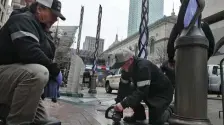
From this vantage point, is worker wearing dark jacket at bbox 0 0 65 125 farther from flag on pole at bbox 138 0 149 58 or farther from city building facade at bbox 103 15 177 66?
city building facade at bbox 103 15 177 66

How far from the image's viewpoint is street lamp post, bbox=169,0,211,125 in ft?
5.33

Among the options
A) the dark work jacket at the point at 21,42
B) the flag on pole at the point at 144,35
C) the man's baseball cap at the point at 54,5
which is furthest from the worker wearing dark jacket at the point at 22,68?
the flag on pole at the point at 144,35

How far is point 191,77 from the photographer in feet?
5.41

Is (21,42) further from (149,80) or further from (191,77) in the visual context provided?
(149,80)

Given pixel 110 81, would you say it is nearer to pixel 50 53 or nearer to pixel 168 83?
pixel 168 83

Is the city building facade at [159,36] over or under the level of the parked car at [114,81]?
over

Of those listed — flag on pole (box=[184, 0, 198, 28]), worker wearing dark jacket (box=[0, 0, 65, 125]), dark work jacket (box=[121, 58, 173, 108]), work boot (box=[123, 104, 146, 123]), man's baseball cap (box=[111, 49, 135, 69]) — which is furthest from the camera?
work boot (box=[123, 104, 146, 123])

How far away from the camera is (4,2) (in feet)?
145

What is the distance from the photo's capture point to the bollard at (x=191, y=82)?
162 centimetres

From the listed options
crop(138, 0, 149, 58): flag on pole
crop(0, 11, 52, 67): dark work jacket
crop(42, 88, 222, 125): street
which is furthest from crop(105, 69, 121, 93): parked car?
crop(0, 11, 52, 67): dark work jacket

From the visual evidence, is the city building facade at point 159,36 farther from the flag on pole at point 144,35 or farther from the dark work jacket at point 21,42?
the dark work jacket at point 21,42

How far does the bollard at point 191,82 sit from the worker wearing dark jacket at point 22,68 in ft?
4.16

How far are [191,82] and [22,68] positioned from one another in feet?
5.05

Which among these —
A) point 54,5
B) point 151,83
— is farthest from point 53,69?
point 151,83
